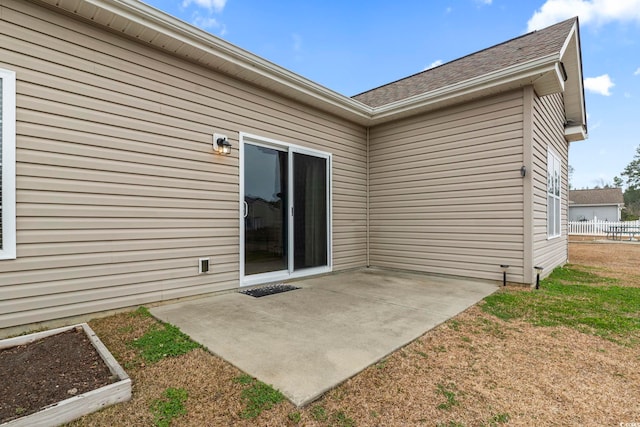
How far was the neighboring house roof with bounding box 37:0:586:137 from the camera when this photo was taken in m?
3.04

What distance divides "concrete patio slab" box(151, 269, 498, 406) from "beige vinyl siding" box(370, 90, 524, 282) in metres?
0.67

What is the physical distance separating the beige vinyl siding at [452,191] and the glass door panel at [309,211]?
1298mm

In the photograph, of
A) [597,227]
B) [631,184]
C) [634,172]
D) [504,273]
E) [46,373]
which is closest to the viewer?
[46,373]

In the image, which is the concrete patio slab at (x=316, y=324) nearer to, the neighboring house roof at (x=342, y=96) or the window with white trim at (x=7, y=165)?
the window with white trim at (x=7, y=165)

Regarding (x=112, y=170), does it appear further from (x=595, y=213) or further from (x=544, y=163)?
(x=595, y=213)

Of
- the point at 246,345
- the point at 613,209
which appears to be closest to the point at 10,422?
the point at 246,345

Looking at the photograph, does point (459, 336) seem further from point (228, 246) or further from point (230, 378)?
point (228, 246)

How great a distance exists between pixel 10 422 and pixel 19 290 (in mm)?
1809

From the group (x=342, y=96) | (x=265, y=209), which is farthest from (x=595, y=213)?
(x=265, y=209)

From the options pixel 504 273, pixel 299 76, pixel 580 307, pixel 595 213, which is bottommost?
pixel 580 307

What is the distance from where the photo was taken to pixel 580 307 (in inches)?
140

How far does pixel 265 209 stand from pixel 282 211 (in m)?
0.31

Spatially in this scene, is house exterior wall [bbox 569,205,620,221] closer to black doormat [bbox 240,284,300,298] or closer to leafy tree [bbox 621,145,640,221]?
leafy tree [bbox 621,145,640,221]

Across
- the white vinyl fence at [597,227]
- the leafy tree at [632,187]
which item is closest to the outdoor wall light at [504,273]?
the white vinyl fence at [597,227]
